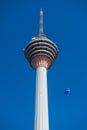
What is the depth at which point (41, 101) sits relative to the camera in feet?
260

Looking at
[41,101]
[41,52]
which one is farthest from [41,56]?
[41,101]

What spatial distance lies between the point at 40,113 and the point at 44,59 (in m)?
17.4

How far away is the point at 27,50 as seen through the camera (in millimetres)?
90312

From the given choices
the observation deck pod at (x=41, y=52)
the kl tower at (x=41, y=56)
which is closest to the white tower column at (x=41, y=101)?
the kl tower at (x=41, y=56)

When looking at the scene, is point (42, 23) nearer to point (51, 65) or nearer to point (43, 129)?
point (51, 65)

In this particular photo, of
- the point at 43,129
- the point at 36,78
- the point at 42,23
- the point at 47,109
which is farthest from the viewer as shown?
the point at 42,23

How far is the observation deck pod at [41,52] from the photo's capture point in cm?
8819

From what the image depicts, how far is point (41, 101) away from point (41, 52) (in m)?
15.5

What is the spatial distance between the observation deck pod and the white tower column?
214 cm

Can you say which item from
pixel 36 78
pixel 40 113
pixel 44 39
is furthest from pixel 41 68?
pixel 40 113

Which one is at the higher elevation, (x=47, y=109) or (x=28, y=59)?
(x=28, y=59)

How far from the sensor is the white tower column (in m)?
75.7

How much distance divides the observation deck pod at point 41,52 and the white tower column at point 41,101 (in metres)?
2.14

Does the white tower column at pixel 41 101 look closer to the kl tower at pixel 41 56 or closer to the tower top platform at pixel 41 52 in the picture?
the kl tower at pixel 41 56
